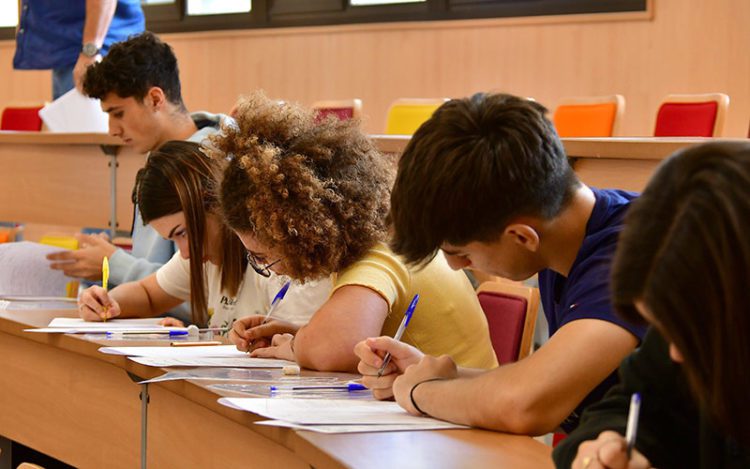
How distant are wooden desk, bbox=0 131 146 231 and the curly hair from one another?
2.35m

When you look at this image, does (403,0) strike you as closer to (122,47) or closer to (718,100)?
(718,100)

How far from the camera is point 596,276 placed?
1427 millimetres

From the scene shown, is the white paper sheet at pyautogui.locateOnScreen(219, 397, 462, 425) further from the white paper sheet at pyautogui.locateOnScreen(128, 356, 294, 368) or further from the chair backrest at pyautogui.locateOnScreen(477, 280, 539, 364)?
the chair backrest at pyautogui.locateOnScreen(477, 280, 539, 364)

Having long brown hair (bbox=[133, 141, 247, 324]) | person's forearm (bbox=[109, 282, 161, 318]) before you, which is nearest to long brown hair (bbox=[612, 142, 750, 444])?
long brown hair (bbox=[133, 141, 247, 324])

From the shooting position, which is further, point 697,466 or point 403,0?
point 403,0

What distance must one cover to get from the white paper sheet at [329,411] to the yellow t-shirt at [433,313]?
38cm

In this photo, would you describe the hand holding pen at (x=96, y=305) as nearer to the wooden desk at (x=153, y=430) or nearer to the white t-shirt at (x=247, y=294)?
the wooden desk at (x=153, y=430)

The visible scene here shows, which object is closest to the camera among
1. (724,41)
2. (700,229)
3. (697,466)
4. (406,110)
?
(700,229)

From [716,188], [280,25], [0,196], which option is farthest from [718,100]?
[280,25]

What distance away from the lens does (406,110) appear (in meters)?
4.76

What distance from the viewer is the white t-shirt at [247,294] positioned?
2.28 m

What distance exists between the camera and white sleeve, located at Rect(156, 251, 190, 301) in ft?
9.11

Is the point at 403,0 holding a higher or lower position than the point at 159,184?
higher

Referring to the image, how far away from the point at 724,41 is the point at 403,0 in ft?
7.09
